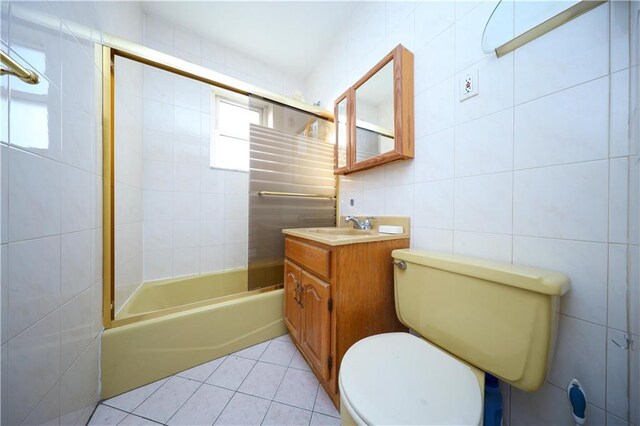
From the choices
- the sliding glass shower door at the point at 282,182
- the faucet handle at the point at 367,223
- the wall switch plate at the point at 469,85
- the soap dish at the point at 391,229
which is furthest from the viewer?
the sliding glass shower door at the point at 282,182

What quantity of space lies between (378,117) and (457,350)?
121cm

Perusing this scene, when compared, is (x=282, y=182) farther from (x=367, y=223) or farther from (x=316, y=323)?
(x=316, y=323)

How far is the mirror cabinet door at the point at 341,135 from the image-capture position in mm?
1467

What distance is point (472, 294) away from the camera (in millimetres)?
682

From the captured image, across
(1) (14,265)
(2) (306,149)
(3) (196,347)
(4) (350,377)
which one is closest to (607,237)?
(4) (350,377)

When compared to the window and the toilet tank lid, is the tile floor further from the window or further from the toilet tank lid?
the window

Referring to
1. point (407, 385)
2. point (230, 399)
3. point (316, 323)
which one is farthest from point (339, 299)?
point (230, 399)

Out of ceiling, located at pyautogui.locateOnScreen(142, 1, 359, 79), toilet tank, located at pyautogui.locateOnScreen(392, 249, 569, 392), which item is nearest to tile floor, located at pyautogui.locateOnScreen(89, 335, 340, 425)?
toilet tank, located at pyautogui.locateOnScreen(392, 249, 569, 392)

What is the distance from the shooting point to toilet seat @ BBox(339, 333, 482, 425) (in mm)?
482

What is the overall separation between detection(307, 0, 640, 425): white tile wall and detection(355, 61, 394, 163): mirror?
8.4 inches

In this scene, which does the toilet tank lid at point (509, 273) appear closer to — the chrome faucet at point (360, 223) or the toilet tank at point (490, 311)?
the toilet tank at point (490, 311)

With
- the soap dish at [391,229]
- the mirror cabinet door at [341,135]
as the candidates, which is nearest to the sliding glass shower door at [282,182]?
the mirror cabinet door at [341,135]

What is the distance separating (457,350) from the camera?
71 centimetres

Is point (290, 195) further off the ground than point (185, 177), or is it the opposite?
point (185, 177)
